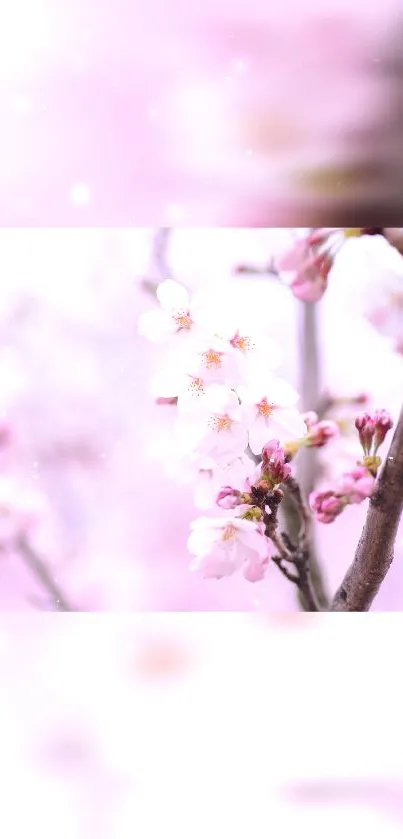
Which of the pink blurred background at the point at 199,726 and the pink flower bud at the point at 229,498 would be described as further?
the pink flower bud at the point at 229,498

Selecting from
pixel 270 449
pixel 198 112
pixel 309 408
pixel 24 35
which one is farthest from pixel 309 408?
pixel 24 35

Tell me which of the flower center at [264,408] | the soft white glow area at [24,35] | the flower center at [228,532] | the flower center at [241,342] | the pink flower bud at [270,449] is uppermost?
the soft white glow area at [24,35]

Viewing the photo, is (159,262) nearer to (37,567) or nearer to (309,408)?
(309,408)

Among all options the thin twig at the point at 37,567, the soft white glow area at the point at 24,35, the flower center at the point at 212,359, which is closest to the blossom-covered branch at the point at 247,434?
the flower center at the point at 212,359

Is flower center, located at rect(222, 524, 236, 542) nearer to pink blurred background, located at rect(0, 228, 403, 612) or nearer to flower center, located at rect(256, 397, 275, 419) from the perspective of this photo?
pink blurred background, located at rect(0, 228, 403, 612)

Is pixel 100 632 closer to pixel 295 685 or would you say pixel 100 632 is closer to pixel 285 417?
pixel 295 685

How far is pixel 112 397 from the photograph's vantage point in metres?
1.64

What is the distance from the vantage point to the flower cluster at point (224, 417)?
1599mm

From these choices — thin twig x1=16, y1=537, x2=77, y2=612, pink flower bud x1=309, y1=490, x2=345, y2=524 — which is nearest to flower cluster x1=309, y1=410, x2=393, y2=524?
pink flower bud x1=309, y1=490, x2=345, y2=524

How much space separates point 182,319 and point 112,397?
203 mm

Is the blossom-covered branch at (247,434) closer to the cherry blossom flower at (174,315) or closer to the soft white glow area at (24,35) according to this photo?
the cherry blossom flower at (174,315)

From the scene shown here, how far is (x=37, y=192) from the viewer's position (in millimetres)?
1601

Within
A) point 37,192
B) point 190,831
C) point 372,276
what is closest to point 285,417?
point 372,276

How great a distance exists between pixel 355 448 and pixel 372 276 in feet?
1.09
